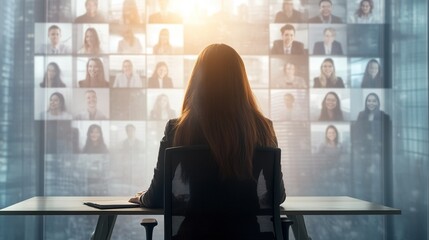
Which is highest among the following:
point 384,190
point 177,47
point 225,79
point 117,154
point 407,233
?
point 177,47

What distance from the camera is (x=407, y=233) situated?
4.40m

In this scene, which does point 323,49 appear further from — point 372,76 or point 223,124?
point 223,124

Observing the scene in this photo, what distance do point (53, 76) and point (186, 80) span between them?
923 mm

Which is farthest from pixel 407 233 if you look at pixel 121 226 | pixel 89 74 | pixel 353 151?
pixel 89 74

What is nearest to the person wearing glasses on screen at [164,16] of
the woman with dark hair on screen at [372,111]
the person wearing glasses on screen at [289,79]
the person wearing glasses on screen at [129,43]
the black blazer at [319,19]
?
the person wearing glasses on screen at [129,43]

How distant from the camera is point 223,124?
6.95 feet

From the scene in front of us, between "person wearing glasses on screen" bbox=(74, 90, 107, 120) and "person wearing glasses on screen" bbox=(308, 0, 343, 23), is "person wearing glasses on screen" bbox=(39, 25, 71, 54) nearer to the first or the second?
"person wearing glasses on screen" bbox=(74, 90, 107, 120)

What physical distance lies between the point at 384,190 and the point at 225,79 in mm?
2647

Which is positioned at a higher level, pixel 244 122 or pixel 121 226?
pixel 244 122

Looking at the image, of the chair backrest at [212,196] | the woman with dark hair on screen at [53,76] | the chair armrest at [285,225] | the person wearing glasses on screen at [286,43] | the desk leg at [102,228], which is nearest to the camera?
the chair backrest at [212,196]

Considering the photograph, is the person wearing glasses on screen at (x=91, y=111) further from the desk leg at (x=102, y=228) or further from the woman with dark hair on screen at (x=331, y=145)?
the desk leg at (x=102, y=228)

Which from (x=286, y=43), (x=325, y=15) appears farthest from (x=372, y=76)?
(x=286, y=43)

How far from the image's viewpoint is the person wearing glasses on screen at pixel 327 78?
4.41 m

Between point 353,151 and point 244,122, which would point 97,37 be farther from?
point 244,122
